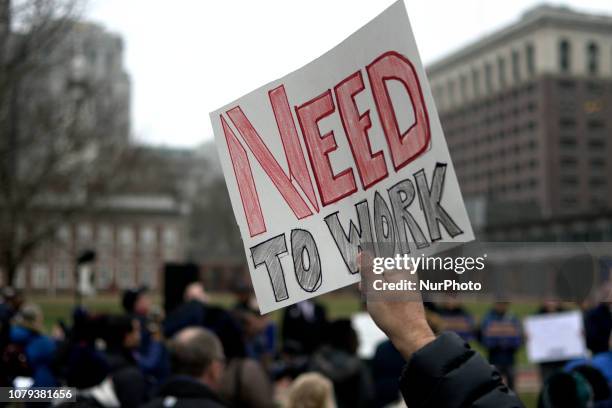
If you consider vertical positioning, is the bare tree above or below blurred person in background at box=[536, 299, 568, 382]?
above

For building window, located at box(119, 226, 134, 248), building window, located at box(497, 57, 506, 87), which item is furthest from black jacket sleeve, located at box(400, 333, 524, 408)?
building window, located at box(497, 57, 506, 87)

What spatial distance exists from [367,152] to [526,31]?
286 feet

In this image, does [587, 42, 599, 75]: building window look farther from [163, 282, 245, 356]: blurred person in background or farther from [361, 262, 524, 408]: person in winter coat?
[361, 262, 524, 408]: person in winter coat

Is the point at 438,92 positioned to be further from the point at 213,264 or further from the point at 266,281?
the point at 266,281

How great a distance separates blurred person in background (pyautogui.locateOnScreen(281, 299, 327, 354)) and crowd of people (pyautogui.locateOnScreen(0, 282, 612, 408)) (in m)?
0.63

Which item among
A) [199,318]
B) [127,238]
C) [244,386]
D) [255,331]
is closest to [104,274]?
[127,238]

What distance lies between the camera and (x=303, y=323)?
11430mm

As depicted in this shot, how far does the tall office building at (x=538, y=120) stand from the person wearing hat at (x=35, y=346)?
284ft

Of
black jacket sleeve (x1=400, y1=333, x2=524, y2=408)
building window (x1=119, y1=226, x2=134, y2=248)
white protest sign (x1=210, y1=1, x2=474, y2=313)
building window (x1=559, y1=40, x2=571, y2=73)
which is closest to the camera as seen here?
black jacket sleeve (x1=400, y1=333, x2=524, y2=408)

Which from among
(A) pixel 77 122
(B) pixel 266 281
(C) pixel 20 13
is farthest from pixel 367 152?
(A) pixel 77 122

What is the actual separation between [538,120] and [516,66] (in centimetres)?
864

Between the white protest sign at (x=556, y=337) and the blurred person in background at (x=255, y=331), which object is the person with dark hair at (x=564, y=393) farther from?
the white protest sign at (x=556, y=337)

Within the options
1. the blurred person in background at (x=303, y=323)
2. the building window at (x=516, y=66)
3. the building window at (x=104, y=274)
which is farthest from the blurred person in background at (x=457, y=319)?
Answer: the building window at (x=516, y=66)

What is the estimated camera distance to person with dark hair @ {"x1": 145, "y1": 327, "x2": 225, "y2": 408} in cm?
379
